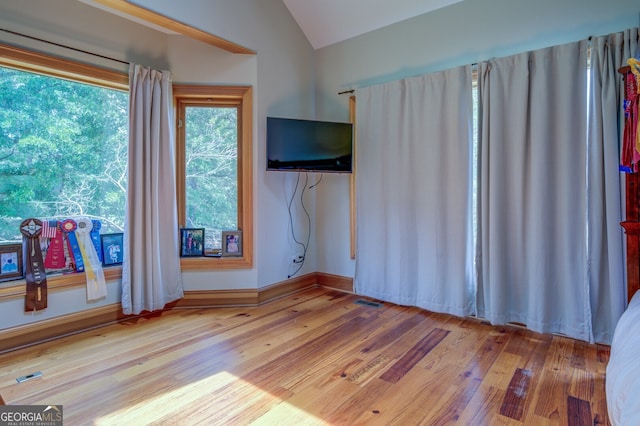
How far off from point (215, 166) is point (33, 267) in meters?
1.57

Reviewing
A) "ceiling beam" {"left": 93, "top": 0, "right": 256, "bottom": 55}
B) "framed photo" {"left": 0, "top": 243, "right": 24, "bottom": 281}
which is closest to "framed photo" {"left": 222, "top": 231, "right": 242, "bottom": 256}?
"framed photo" {"left": 0, "top": 243, "right": 24, "bottom": 281}

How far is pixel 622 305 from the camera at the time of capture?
6.99 feet

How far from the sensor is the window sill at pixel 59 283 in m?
2.23

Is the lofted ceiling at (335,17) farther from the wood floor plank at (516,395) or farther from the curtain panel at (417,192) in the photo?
the wood floor plank at (516,395)

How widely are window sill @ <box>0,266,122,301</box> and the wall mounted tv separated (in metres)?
1.56

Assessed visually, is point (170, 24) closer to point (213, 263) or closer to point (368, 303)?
point (213, 263)

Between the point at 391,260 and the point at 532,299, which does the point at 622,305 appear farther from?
the point at 391,260

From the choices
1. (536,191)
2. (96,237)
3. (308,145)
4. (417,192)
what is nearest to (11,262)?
(96,237)

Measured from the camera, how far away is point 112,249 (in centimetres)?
278

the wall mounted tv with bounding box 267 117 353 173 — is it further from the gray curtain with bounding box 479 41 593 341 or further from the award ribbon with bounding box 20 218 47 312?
the award ribbon with bounding box 20 218 47 312

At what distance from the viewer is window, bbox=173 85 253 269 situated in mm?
3105

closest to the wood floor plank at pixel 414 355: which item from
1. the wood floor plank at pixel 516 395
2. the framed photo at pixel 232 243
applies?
the wood floor plank at pixel 516 395

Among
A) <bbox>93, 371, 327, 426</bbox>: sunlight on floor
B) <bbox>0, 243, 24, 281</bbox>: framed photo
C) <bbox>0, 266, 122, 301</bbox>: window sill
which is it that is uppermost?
<bbox>0, 243, 24, 281</bbox>: framed photo

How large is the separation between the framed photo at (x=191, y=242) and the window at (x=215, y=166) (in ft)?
0.22
